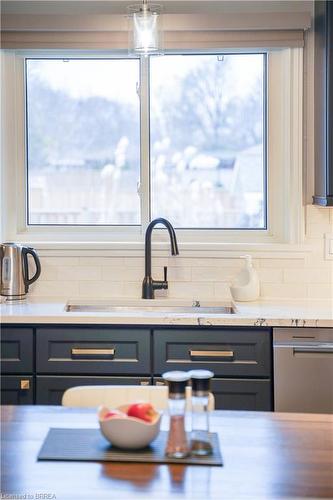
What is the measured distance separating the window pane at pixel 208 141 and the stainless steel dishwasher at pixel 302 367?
92 cm

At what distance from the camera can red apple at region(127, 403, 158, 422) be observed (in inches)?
79.4

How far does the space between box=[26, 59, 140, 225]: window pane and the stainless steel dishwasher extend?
118cm

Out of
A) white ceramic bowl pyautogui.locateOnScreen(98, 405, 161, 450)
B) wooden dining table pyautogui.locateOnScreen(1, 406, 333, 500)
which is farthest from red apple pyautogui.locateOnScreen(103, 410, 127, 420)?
wooden dining table pyautogui.locateOnScreen(1, 406, 333, 500)

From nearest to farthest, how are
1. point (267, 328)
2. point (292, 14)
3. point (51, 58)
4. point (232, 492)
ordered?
point (232, 492) < point (267, 328) < point (292, 14) < point (51, 58)

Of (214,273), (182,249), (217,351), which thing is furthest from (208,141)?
(217,351)

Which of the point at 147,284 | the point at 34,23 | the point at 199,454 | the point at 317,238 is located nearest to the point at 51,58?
the point at 34,23

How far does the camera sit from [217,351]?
352 centimetres

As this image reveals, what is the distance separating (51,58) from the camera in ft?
13.9

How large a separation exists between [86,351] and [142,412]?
1.56 meters

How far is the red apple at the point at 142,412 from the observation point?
2016mm

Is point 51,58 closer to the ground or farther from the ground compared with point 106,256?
farther from the ground

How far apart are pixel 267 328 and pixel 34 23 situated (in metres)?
1.89

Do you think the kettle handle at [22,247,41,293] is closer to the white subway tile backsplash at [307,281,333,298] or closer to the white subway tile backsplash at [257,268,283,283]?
the white subway tile backsplash at [257,268,283,283]

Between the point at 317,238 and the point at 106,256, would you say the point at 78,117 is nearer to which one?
the point at 106,256
